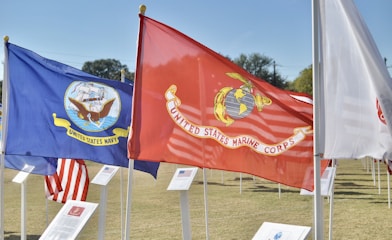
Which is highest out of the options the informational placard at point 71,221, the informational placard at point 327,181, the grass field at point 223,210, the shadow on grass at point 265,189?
the informational placard at point 327,181

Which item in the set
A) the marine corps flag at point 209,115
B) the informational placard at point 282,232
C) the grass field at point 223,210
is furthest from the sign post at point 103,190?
the informational placard at point 282,232

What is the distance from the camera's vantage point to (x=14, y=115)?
22.9 ft

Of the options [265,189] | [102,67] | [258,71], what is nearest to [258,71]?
[258,71]

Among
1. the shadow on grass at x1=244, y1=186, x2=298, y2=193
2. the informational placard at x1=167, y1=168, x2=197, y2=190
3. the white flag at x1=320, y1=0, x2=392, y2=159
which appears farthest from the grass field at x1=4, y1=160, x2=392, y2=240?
A: the white flag at x1=320, y1=0, x2=392, y2=159

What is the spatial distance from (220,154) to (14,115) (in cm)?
338

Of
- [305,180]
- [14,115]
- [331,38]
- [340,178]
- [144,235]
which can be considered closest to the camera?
[331,38]

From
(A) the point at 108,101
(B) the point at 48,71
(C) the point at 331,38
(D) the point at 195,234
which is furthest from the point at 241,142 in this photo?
(D) the point at 195,234

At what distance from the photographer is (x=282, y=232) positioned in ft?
14.4

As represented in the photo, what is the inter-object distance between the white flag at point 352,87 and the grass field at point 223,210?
5184 mm

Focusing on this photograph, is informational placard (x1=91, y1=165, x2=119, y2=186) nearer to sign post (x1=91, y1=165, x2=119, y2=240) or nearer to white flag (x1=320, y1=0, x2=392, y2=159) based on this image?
sign post (x1=91, y1=165, x2=119, y2=240)

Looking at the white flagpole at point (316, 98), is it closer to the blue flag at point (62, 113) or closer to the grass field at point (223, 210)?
the blue flag at point (62, 113)

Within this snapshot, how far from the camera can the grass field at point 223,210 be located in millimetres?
10422

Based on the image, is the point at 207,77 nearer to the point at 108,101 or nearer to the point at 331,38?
the point at 331,38

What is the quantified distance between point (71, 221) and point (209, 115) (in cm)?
183
